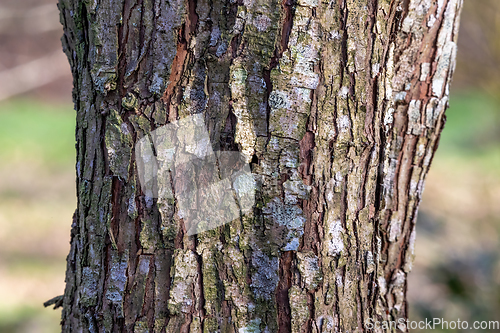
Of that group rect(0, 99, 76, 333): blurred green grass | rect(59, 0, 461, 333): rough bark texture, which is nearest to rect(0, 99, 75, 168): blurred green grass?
rect(0, 99, 76, 333): blurred green grass

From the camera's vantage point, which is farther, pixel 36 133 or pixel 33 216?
pixel 36 133

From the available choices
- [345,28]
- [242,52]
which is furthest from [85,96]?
[345,28]

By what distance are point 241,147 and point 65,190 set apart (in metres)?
5.01

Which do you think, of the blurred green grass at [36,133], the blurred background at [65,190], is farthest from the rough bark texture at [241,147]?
the blurred green grass at [36,133]

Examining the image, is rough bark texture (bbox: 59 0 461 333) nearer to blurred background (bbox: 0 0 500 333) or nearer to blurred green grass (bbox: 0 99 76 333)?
blurred background (bbox: 0 0 500 333)

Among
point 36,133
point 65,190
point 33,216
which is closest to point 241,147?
point 33,216

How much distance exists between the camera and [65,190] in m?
5.31

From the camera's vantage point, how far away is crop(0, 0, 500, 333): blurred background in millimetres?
2393

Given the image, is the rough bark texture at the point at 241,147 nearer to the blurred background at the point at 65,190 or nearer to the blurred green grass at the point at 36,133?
the blurred background at the point at 65,190

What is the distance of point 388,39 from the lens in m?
1.03

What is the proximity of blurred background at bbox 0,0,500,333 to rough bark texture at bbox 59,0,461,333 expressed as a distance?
1596mm

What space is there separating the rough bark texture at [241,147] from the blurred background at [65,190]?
62.8 inches

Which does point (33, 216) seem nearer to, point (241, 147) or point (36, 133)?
point (36, 133)

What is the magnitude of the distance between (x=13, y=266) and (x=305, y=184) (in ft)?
11.7
